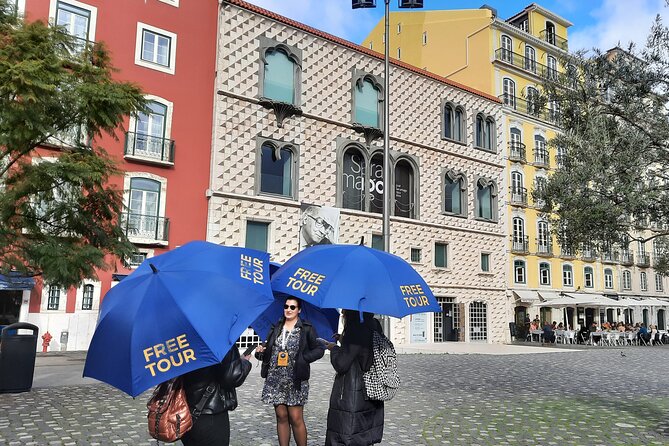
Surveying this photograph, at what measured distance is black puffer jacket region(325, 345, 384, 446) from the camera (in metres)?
4.92

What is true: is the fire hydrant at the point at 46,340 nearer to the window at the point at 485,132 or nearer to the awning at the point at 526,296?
the window at the point at 485,132

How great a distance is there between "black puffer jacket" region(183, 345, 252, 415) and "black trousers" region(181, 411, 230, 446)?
56 millimetres

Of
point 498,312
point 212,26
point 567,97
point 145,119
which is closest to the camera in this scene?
point 567,97

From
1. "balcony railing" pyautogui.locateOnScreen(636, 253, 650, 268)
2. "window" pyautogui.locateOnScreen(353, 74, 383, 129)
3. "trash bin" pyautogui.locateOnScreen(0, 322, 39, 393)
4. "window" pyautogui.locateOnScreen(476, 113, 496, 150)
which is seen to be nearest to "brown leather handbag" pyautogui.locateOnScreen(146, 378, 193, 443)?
"trash bin" pyautogui.locateOnScreen(0, 322, 39, 393)

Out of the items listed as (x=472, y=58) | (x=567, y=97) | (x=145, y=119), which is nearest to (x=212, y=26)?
(x=145, y=119)

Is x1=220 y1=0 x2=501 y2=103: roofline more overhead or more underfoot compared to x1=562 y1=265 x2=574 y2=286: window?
more overhead

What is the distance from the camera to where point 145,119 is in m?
21.4

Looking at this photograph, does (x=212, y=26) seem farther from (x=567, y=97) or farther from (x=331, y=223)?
(x=567, y=97)

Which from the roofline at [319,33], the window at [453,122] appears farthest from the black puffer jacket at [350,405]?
the window at [453,122]

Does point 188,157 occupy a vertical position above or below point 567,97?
above

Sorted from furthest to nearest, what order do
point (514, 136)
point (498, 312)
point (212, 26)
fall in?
point (514, 136)
point (498, 312)
point (212, 26)

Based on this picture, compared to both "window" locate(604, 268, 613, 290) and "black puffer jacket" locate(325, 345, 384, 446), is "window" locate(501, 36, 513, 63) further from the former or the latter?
"black puffer jacket" locate(325, 345, 384, 446)

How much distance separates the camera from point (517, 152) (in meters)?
34.9

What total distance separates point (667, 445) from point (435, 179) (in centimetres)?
2347
